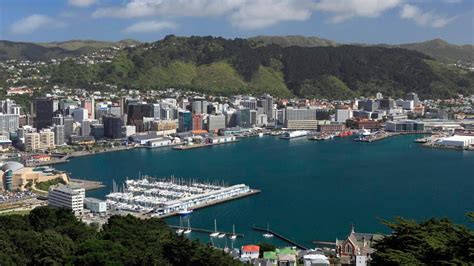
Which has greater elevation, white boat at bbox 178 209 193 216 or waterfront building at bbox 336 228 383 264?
waterfront building at bbox 336 228 383 264

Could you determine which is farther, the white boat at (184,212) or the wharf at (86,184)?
the wharf at (86,184)

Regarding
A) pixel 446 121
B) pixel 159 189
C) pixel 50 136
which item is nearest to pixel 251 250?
pixel 159 189

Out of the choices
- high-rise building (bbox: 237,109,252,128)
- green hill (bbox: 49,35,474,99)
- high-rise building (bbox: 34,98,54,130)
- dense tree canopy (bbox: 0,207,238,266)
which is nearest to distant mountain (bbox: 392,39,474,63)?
green hill (bbox: 49,35,474,99)

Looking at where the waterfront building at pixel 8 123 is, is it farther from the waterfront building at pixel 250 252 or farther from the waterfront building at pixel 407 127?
A: the waterfront building at pixel 250 252

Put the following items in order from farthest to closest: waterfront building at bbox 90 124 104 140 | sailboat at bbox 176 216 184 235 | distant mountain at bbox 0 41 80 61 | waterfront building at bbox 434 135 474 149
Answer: distant mountain at bbox 0 41 80 61, waterfront building at bbox 90 124 104 140, waterfront building at bbox 434 135 474 149, sailboat at bbox 176 216 184 235

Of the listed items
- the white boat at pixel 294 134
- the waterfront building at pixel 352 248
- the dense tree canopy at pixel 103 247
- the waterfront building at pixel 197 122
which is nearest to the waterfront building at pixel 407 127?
the white boat at pixel 294 134

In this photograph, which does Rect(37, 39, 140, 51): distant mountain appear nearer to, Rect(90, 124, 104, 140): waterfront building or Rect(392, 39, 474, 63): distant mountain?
Rect(392, 39, 474, 63): distant mountain
